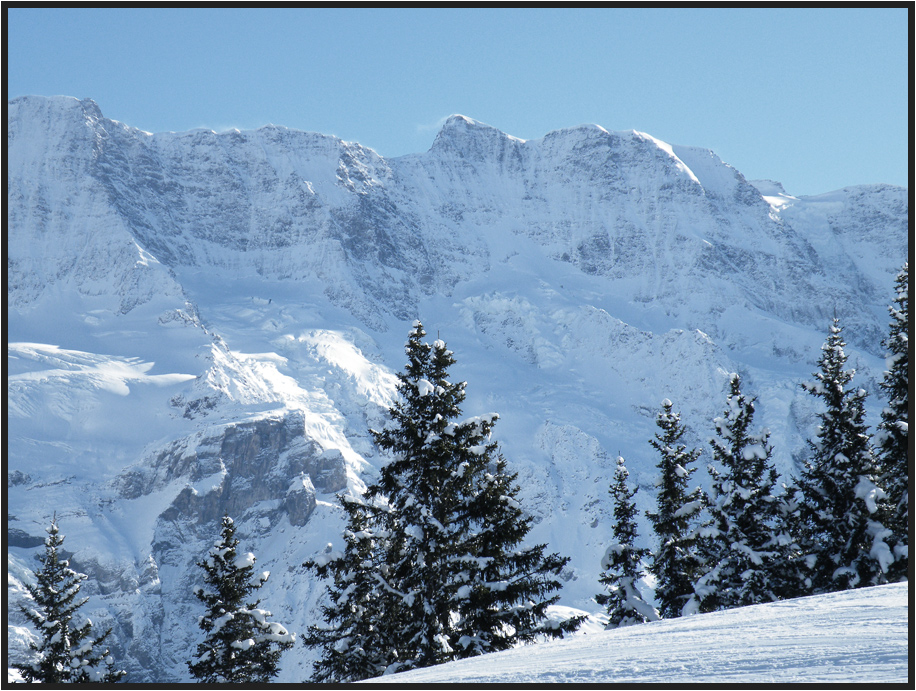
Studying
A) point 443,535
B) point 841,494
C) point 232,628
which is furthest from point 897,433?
point 232,628

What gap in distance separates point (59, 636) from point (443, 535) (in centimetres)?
1310

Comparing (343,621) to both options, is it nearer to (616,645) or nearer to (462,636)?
(462,636)

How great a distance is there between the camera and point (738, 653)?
27.1ft

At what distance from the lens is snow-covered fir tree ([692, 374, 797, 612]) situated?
22.5 meters

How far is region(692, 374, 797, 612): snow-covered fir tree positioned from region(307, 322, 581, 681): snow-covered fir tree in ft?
26.1

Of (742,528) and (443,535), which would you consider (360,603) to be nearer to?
(443,535)

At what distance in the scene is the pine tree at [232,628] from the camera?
20.4 metres

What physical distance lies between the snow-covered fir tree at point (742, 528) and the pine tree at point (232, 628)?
11.3 m

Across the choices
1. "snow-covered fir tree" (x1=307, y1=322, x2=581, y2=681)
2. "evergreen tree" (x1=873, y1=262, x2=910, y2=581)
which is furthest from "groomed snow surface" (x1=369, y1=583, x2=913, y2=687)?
"evergreen tree" (x1=873, y1=262, x2=910, y2=581)

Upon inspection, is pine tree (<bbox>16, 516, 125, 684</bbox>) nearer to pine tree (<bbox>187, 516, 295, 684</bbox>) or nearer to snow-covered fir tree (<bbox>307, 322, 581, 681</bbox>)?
pine tree (<bbox>187, 516, 295, 684</bbox>)

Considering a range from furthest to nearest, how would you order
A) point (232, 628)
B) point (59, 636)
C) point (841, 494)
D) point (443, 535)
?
point (841, 494), point (59, 636), point (232, 628), point (443, 535)

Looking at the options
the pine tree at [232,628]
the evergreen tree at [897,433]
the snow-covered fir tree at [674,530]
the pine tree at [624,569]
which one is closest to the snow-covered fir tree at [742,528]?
the snow-covered fir tree at [674,530]

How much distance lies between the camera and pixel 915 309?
36.4 ft

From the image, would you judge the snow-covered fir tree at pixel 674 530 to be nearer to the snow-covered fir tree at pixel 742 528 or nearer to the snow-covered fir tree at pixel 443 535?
the snow-covered fir tree at pixel 742 528
